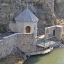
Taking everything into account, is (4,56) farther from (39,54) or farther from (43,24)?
(43,24)

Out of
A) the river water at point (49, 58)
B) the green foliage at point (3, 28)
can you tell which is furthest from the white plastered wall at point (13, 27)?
the river water at point (49, 58)

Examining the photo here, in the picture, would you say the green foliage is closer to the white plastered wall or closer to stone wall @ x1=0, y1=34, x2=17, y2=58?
the white plastered wall

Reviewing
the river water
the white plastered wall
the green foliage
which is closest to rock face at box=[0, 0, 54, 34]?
the green foliage

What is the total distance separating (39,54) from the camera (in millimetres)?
28969

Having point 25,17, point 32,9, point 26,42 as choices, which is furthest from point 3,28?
point 32,9

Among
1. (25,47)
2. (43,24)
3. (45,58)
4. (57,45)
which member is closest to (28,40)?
(25,47)

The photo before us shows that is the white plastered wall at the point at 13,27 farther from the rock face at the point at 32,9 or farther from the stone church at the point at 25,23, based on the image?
the rock face at the point at 32,9

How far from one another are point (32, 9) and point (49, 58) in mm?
→ 9003

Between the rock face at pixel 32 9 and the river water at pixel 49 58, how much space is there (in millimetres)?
5656

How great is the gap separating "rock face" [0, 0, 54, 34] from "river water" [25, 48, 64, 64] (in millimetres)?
5656

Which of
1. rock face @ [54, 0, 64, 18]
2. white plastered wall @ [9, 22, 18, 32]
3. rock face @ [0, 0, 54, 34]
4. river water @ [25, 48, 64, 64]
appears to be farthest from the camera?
rock face @ [54, 0, 64, 18]

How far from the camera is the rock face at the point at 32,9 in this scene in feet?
104

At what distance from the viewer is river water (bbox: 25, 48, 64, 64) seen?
89.2 feet

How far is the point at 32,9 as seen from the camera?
34500mm
